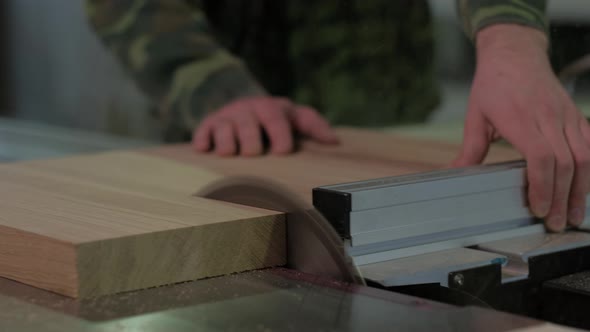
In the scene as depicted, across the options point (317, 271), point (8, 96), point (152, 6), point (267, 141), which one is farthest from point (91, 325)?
point (8, 96)

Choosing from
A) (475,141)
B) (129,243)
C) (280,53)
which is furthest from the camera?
(280,53)

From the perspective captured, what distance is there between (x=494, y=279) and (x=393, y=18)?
2.74ft

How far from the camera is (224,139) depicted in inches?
48.6

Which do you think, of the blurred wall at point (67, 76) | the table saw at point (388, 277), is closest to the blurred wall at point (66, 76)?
the blurred wall at point (67, 76)

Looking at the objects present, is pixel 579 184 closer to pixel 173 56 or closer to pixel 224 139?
pixel 224 139

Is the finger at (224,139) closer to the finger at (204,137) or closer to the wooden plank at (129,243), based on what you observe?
the finger at (204,137)

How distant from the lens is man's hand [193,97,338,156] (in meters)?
1.22

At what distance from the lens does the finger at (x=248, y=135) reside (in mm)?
1213

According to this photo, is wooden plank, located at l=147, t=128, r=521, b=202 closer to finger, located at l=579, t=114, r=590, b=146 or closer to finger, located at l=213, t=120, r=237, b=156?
finger, located at l=213, t=120, r=237, b=156

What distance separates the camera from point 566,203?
0.85m

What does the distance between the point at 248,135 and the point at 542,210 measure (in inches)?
19.2

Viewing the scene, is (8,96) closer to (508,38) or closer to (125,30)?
(125,30)

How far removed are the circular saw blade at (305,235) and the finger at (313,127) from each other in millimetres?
522

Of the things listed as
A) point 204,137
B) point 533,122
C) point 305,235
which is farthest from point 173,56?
point 305,235
